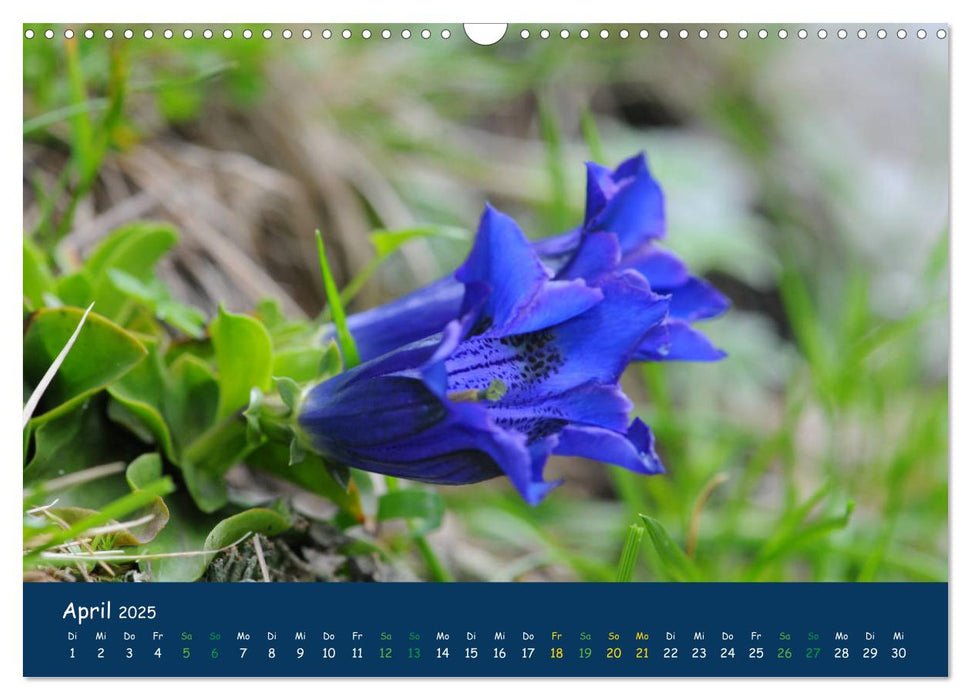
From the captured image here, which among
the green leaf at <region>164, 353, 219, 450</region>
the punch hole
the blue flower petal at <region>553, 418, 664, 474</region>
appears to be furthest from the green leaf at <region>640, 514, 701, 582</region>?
the punch hole

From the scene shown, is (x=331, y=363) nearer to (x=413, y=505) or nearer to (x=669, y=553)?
(x=413, y=505)

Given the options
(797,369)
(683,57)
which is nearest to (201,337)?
(797,369)

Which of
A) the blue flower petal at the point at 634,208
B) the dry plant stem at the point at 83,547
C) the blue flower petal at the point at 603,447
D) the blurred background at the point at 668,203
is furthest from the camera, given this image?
the blurred background at the point at 668,203

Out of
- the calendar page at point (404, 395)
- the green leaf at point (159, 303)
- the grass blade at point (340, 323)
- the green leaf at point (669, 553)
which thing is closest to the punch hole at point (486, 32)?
the calendar page at point (404, 395)

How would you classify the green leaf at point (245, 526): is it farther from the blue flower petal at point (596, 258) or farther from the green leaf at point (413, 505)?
the blue flower petal at point (596, 258)

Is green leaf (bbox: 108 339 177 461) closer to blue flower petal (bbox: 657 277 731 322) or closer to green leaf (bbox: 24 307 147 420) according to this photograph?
green leaf (bbox: 24 307 147 420)

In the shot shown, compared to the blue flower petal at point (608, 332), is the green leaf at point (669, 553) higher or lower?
lower
